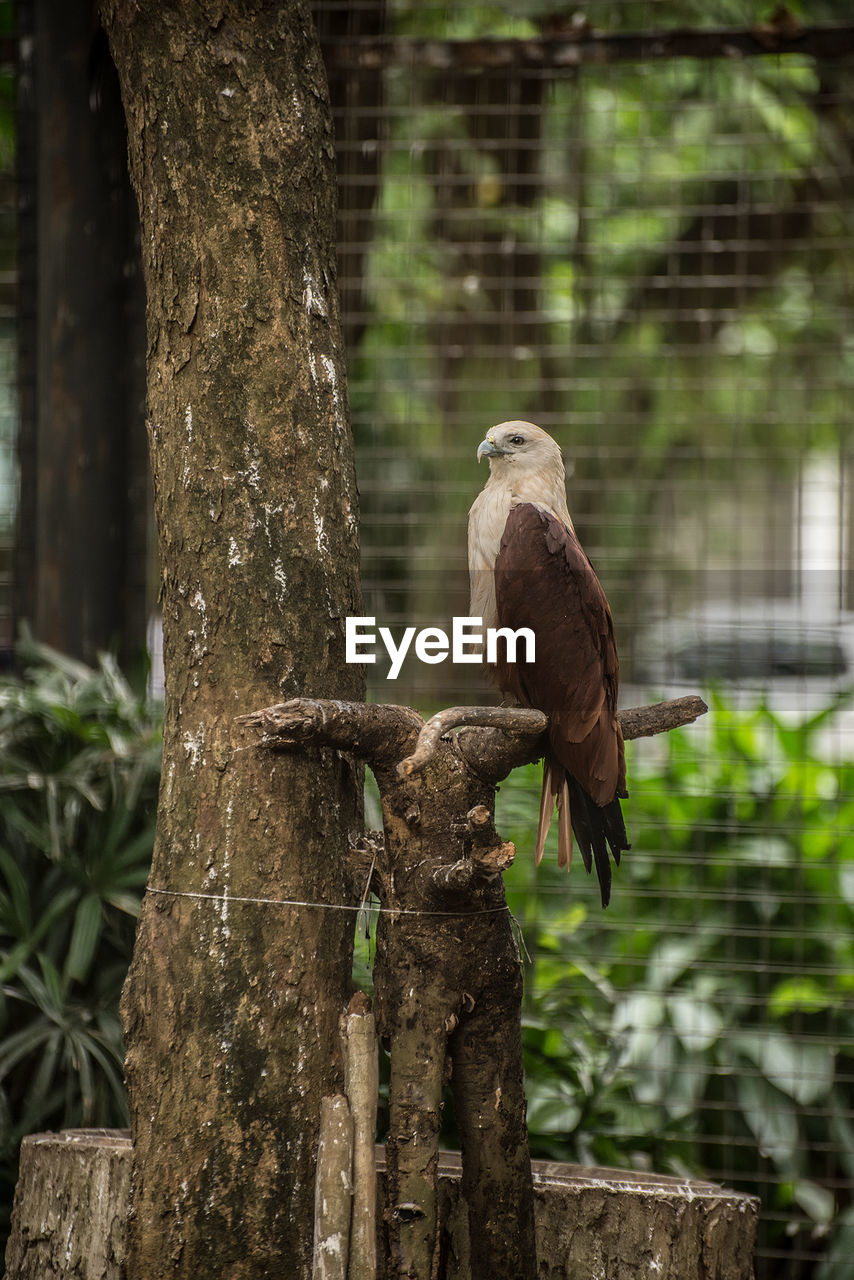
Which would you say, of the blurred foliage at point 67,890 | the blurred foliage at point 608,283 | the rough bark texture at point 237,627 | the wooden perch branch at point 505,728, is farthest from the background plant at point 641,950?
the wooden perch branch at point 505,728

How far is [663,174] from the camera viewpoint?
11.3 feet

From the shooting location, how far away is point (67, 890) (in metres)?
2.37

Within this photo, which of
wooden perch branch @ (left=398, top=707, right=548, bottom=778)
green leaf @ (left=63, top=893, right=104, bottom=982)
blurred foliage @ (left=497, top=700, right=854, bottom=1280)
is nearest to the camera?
wooden perch branch @ (left=398, top=707, right=548, bottom=778)

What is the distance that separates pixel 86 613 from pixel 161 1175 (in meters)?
1.48

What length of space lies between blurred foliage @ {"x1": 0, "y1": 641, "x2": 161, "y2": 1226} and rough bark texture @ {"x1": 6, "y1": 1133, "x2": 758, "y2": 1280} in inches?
13.3

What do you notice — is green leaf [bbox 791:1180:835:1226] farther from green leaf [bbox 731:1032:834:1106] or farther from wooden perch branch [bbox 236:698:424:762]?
wooden perch branch [bbox 236:698:424:762]

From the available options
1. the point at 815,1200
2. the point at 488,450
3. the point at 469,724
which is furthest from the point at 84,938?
the point at 815,1200

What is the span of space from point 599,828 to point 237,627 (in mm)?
615

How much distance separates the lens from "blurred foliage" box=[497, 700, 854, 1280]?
2.70 m

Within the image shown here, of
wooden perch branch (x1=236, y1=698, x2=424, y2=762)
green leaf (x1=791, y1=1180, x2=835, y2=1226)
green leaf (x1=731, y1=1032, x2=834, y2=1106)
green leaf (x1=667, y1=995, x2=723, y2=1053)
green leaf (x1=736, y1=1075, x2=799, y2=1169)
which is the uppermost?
wooden perch branch (x1=236, y1=698, x2=424, y2=762)

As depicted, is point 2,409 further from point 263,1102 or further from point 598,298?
point 263,1102

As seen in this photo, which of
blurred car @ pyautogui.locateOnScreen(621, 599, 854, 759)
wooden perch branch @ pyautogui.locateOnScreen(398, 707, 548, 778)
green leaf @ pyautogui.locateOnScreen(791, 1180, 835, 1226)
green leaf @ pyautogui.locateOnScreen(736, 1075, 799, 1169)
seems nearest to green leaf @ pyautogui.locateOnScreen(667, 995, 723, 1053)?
green leaf @ pyautogui.locateOnScreen(736, 1075, 799, 1169)

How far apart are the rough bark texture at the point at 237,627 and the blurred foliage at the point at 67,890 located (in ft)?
2.27

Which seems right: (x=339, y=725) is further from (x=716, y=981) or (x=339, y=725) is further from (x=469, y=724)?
(x=716, y=981)
